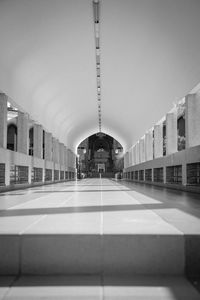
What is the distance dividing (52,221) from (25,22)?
323 inches

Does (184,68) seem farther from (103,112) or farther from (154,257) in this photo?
(103,112)

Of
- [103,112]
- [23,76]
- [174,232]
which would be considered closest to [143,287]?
[174,232]

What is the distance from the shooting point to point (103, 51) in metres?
13.6

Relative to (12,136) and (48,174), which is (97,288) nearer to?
(48,174)

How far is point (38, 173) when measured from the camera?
926 inches

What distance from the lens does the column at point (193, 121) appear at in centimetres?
1404

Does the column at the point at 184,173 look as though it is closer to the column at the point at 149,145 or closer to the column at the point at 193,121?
the column at the point at 193,121

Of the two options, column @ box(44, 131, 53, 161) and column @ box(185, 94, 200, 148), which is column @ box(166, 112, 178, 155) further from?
column @ box(44, 131, 53, 161)

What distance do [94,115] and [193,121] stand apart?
18.2m

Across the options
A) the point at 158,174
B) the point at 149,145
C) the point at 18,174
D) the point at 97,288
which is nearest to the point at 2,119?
the point at 18,174

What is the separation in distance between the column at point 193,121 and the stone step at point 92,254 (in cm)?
1135

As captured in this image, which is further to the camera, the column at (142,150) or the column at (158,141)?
the column at (142,150)

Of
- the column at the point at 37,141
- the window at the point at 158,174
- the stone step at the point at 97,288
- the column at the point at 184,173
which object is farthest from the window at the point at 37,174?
the stone step at the point at 97,288

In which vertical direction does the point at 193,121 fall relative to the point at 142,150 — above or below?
above
